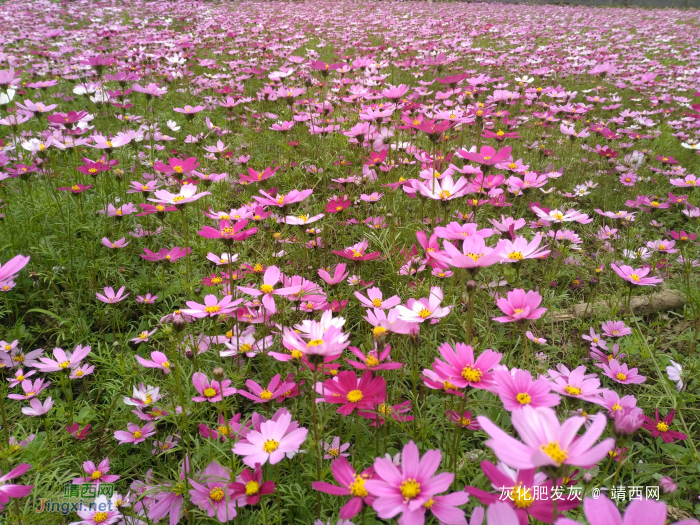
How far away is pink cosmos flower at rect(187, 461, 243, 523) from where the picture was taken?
2.77 ft

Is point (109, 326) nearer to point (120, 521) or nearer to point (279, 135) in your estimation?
point (120, 521)

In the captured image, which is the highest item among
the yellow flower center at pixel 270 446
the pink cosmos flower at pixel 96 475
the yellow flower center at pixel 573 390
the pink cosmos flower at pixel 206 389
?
the yellow flower center at pixel 573 390

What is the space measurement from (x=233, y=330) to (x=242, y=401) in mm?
227

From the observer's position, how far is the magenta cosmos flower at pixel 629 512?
448 mm

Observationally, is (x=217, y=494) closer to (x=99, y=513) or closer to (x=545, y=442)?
(x=99, y=513)

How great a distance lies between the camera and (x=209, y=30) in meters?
6.61

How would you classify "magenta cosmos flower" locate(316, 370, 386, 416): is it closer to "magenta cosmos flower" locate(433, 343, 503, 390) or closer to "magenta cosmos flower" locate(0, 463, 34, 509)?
"magenta cosmos flower" locate(433, 343, 503, 390)

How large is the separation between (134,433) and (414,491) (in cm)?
83

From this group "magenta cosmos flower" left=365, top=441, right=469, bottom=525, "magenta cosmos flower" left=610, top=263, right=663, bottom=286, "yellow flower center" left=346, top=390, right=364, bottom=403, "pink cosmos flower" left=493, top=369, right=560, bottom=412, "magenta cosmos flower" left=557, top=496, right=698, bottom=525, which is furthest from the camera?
"magenta cosmos flower" left=610, top=263, right=663, bottom=286

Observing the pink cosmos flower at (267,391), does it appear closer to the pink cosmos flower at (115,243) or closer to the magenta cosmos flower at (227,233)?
the magenta cosmos flower at (227,233)

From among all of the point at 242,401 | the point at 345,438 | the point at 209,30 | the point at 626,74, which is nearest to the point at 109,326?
the point at 242,401

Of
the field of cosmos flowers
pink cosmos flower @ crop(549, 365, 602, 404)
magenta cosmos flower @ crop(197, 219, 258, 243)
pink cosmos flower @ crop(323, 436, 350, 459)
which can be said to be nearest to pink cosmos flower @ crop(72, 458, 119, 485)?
the field of cosmos flowers

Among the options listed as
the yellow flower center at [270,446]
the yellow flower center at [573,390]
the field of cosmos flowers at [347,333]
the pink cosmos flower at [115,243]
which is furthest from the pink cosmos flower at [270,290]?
the pink cosmos flower at [115,243]

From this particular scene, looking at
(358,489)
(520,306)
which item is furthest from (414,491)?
(520,306)
